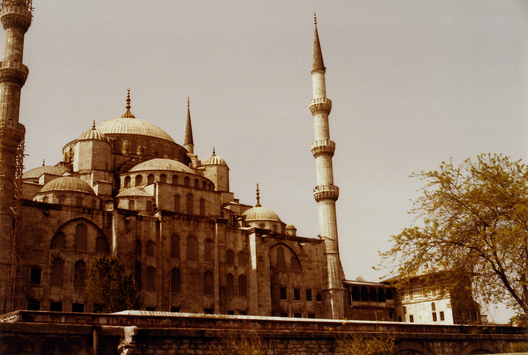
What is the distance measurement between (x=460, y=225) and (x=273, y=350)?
6.49 meters

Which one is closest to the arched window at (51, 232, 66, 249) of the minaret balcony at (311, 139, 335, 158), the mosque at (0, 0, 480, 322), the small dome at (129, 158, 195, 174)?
the mosque at (0, 0, 480, 322)

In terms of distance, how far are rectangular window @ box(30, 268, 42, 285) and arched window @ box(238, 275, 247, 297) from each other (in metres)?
10.1

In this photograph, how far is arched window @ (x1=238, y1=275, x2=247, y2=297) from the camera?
30188mm

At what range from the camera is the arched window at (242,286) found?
30188 mm

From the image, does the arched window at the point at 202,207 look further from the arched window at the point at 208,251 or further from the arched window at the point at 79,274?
the arched window at the point at 79,274

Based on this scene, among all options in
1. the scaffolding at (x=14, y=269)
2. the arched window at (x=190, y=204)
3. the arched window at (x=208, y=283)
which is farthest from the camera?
the arched window at (x=190, y=204)

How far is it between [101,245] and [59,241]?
1.95m

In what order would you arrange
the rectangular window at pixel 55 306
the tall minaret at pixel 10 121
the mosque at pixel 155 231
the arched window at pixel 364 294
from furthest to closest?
1. the arched window at pixel 364 294
2. the mosque at pixel 155 231
3. the rectangular window at pixel 55 306
4. the tall minaret at pixel 10 121

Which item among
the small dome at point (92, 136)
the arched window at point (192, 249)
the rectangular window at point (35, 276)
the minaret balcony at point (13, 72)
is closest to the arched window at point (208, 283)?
the arched window at point (192, 249)

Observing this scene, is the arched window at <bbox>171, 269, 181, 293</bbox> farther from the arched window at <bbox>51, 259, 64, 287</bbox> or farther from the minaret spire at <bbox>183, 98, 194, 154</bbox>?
the minaret spire at <bbox>183, 98, 194, 154</bbox>

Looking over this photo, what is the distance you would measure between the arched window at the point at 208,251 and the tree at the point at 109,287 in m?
5.90

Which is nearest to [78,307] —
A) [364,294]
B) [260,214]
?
[260,214]

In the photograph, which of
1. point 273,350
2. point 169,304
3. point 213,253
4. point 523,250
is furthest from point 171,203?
point 523,250

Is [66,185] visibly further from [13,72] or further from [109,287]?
[109,287]
